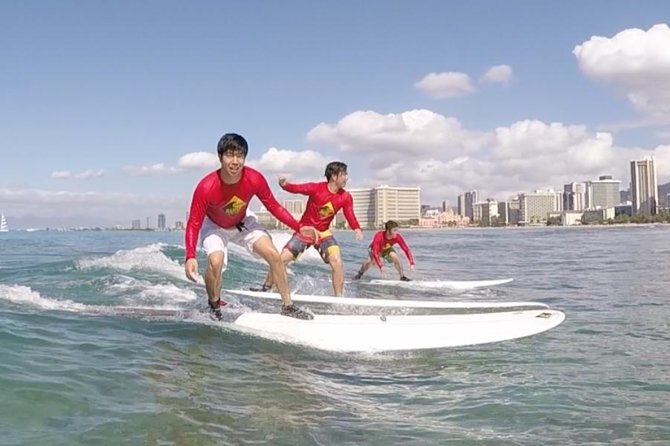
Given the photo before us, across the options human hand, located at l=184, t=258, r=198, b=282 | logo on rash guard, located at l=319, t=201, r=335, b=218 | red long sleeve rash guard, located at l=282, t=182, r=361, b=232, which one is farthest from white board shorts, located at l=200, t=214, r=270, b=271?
logo on rash guard, located at l=319, t=201, r=335, b=218

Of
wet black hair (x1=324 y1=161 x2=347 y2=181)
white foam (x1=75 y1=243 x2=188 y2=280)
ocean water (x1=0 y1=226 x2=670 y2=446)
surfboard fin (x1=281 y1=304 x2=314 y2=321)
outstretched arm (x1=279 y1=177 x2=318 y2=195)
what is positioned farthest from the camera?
white foam (x1=75 y1=243 x2=188 y2=280)

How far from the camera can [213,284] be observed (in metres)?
7.06

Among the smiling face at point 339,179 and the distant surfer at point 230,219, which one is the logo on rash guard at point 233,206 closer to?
the distant surfer at point 230,219

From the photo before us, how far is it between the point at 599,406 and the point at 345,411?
1864mm

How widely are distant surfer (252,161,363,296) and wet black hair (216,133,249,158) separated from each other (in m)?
2.85

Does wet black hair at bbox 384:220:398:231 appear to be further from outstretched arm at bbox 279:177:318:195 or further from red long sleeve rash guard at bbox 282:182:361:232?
outstretched arm at bbox 279:177:318:195

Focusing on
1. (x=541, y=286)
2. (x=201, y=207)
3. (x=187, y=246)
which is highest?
(x=201, y=207)

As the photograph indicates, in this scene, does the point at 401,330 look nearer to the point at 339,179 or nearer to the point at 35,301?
the point at 339,179

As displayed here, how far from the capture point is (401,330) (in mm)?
6477

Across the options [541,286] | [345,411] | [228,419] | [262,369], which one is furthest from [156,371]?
[541,286]

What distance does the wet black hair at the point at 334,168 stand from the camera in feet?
30.2

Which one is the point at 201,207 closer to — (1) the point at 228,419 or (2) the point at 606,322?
(1) the point at 228,419

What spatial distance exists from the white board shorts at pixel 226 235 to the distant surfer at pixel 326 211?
1913 millimetres

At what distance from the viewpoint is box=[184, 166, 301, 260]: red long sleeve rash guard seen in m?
6.45
